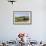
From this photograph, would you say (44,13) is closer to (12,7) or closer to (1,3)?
(12,7)

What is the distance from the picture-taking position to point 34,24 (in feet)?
17.3

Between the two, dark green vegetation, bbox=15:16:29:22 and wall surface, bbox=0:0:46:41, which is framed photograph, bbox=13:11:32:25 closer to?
dark green vegetation, bbox=15:16:29:22

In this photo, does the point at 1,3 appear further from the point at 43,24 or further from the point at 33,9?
the point at 43,24

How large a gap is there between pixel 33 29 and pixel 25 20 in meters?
0.50

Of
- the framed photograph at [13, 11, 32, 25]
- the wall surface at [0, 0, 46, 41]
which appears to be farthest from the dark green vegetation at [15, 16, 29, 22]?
the wall surface at [0, 0, 46, 41]

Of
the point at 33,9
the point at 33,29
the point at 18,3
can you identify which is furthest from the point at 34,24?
the point at 18,3

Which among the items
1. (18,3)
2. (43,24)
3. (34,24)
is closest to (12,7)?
(18,3)

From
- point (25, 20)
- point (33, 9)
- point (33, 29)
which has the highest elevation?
point (33, 9)

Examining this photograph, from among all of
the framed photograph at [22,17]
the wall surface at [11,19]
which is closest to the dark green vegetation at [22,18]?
the framed photograph at [22,17]

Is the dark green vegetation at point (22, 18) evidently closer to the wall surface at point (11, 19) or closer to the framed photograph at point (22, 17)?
the framed photograph at point (22, 17)

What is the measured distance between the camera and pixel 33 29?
5.26 metres

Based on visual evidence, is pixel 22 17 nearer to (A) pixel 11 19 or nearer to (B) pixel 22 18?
(B) pixel 22 18

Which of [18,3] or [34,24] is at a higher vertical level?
[18,3]

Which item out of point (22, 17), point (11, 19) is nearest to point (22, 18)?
point (22, 17)
